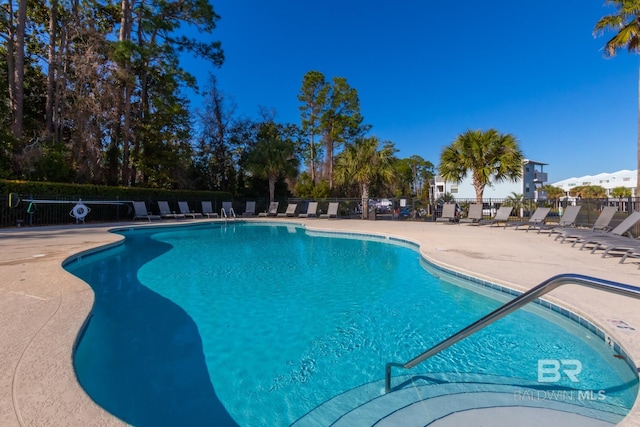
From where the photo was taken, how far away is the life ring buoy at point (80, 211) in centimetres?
1368

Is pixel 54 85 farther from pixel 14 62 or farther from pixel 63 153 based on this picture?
pixel 63 153

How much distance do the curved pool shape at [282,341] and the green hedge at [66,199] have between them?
337 inches

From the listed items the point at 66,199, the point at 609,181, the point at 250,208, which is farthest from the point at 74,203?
the point at 609,181

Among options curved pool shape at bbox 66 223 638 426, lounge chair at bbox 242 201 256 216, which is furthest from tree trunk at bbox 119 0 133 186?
curved pool shape at bbox 66 223 638 426

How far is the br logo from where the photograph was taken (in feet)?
8.86

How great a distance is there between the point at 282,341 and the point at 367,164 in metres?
14.8

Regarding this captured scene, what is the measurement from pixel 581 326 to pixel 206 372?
3.83 metres

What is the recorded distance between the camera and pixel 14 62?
51.0ft

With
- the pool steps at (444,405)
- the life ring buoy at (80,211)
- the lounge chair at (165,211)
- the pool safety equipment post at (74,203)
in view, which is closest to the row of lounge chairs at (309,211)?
the lounge chair at (165,211)

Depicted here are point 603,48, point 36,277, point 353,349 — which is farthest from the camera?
point 603,48

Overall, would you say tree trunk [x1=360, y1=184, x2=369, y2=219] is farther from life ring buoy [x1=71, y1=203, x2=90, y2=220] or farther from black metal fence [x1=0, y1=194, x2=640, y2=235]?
life ring buoy [x1=71, y1=203, x2=90, y2=220]

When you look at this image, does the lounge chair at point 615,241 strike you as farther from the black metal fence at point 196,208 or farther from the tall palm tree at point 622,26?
the tall palm tree at point 622,26

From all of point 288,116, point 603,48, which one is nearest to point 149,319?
point 603,48

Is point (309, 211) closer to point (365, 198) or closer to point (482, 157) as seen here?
point (365, 198)
